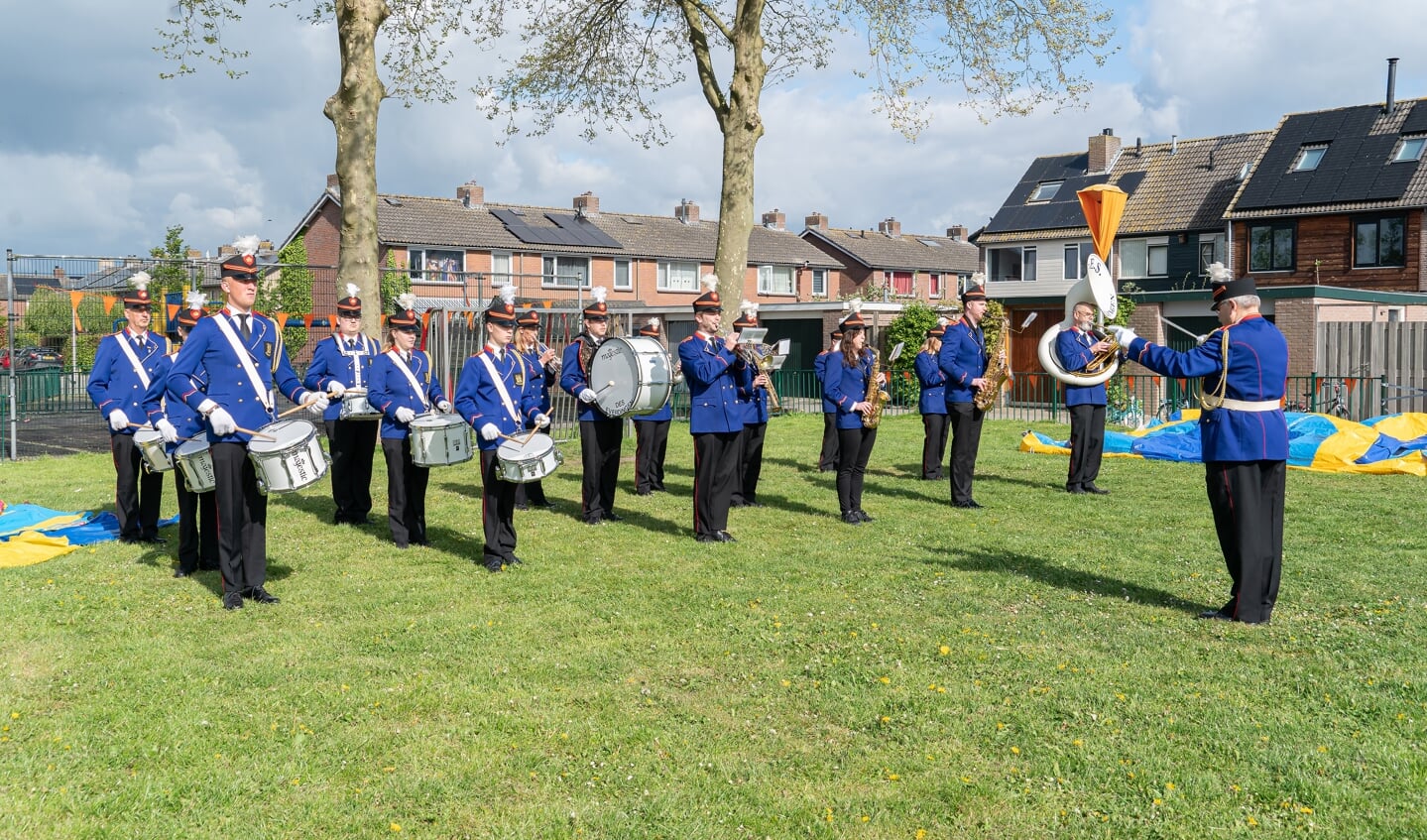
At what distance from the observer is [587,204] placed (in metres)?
53.7

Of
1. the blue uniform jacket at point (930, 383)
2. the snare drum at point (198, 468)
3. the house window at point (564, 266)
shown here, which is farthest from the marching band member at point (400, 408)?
the house window at point (564, 266)

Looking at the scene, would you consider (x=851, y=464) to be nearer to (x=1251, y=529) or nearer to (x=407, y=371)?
(x=407, y=371)

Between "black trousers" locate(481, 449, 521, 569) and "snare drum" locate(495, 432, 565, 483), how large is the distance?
0.30 meters

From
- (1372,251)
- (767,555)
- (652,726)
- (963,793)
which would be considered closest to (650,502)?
(767,555)

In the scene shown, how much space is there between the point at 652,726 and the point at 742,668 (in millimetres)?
982

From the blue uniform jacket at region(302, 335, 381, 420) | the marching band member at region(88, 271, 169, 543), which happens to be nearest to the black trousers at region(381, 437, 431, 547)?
the blue uniform jacket at region(302, 335, 381, 420)

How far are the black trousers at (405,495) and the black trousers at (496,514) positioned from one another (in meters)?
Result: 1.14

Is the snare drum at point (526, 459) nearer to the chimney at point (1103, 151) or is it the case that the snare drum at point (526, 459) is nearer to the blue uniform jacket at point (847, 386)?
the blue uniform jacket at point (847, 386)

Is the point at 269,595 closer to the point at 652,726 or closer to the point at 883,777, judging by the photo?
the point at 652,726

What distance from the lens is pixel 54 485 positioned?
530 inches

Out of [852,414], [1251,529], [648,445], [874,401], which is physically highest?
[874,401]

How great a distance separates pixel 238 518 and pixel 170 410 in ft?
4.90

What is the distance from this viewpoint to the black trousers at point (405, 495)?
963cm

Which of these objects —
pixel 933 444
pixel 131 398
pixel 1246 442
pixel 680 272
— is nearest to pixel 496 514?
pixel 131 398
